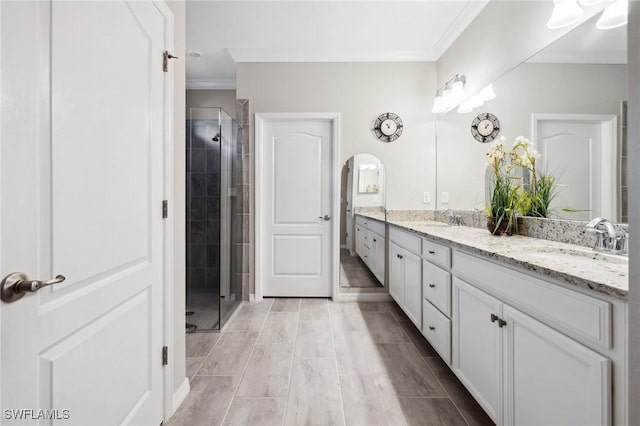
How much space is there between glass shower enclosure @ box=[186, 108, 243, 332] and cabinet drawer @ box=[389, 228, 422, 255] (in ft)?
5.39

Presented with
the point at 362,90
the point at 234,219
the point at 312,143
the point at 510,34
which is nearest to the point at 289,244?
the point at 234,219

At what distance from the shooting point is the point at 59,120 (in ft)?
2.69

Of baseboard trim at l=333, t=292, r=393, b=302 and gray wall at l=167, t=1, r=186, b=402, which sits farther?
baseboard trim at l=333, t=292, r=393, b=302

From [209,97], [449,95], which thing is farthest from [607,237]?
[209,97]

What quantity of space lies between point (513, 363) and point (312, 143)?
2681 millimetres

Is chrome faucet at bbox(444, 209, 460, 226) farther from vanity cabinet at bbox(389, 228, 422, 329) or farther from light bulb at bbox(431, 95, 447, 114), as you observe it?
light bulb at bbox(431, 95, 447, 114)

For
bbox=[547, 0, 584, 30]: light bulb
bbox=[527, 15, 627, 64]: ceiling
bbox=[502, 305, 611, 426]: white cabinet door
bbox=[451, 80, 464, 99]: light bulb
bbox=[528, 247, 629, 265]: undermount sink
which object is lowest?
bbox=[502, 305, 611, 426]: white cabinet door

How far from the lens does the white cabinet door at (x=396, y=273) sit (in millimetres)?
2604

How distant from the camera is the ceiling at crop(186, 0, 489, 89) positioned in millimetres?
2475

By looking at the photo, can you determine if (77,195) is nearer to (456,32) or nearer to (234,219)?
(234,219)

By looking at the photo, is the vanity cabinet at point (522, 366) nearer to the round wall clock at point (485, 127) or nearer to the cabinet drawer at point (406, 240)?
the cabinet drawer at point (406, 240)

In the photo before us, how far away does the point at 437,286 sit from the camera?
1844 mm

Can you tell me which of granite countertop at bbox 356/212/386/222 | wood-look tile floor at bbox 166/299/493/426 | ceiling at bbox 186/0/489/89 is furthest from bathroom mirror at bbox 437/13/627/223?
granite countertop at bbox 356/212/386/222

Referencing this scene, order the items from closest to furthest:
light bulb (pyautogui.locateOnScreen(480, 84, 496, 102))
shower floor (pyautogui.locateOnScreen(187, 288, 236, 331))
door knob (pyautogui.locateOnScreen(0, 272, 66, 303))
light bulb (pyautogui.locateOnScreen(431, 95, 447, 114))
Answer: door knob (pyautogui.locateOnScreen(0, 272, 66, 303)) → light bulb (pyautogui.locateOnScreen(480, 84, 496, 102)) → shower floor (pyautogui.locateOnScreen(187, 288, 236, 331)) → light bulb (pyautogui.locateOnScreen(431, 95, 447, 114))
